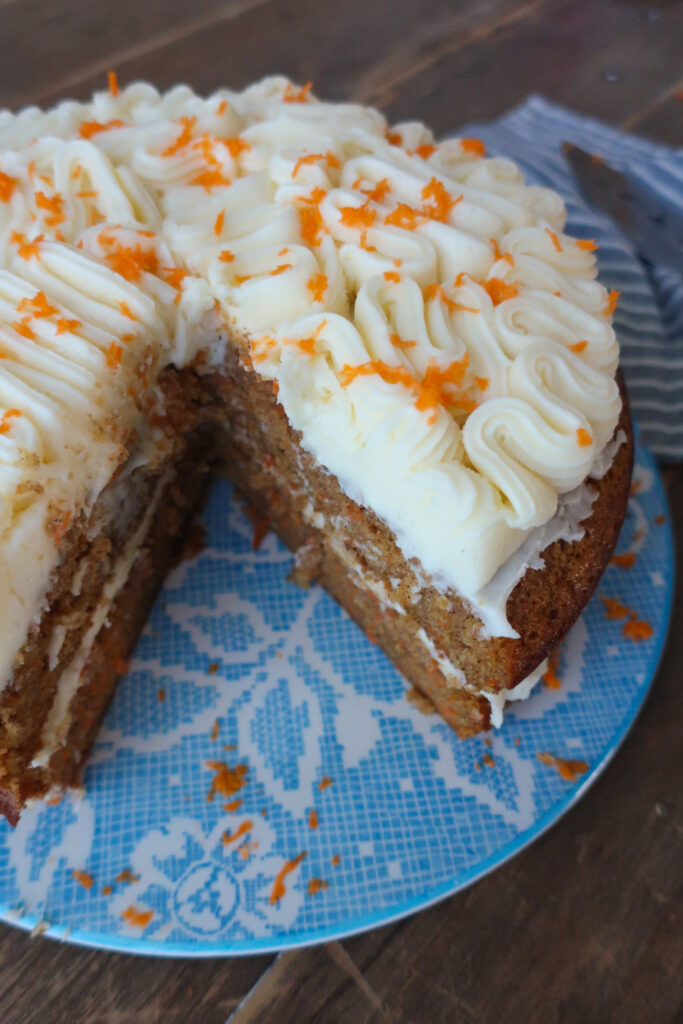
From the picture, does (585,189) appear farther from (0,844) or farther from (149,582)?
(0,844)

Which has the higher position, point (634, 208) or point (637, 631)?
point (634, 208)

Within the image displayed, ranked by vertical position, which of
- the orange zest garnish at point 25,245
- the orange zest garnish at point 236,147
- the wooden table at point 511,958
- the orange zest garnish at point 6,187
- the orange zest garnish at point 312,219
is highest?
the orange zest garnish at point 236,147

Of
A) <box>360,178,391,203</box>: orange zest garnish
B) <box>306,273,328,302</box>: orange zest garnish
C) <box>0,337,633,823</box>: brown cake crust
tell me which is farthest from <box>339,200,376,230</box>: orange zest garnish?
<box>0,337,633,823</box>: brown cake crust

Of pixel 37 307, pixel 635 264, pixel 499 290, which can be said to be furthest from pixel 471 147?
pixel 37 307

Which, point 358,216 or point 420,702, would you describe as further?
point 420,702

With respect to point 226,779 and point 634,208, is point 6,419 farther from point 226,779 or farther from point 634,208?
point 634,208

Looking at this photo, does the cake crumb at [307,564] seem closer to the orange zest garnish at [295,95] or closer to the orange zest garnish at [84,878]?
the orange zest garnish at [84,878]

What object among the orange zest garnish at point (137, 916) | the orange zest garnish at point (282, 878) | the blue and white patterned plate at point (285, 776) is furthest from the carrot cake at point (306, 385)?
the orange zest garnish at point (282, 878)

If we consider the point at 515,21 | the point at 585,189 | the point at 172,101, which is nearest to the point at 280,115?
the point at 172,101
